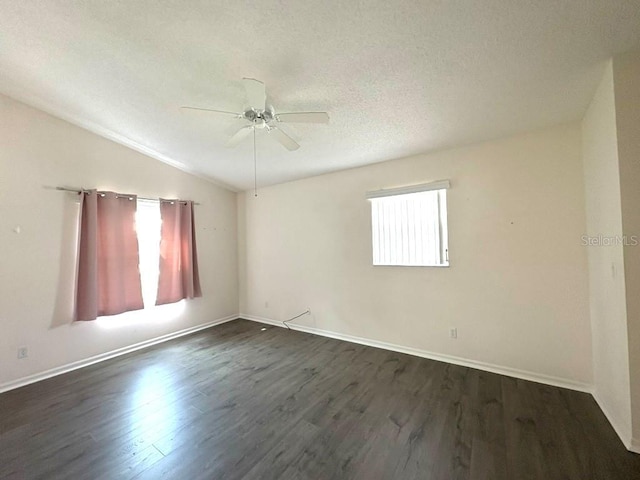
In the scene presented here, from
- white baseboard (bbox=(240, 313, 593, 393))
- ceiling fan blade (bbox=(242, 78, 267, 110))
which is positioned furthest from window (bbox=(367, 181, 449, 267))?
ceiling fan blade (bbox=(242, 78, 267, 110))

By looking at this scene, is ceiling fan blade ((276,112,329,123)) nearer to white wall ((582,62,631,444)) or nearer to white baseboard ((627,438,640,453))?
white wall ((582,62,631,444))

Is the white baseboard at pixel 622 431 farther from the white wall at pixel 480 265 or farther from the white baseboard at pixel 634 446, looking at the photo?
the white wall at pixel 480 265

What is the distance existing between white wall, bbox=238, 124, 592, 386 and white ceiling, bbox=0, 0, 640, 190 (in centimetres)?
38

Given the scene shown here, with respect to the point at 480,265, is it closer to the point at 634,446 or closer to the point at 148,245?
the point at 634,446

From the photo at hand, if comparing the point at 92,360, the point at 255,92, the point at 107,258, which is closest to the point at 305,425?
the point at 255,92

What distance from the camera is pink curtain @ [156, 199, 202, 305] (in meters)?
3.84

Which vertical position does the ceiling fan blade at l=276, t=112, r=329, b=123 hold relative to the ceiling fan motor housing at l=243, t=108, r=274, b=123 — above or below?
below

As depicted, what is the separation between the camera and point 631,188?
5.20ft

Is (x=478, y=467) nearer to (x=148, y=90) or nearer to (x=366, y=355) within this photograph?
(x=366, y=355)

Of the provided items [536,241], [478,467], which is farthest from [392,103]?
[478,467]

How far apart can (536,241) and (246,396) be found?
10.4ft

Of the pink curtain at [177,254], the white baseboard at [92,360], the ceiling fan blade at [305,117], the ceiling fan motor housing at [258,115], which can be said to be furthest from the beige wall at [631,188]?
the white baseboard at [92,360]

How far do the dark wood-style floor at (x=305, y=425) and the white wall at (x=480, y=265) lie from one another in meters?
0.37

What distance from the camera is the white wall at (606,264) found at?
166cm
